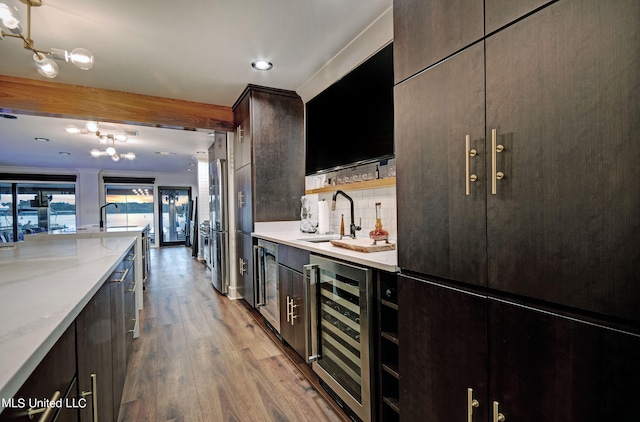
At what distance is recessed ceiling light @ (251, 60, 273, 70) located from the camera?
2643 mm

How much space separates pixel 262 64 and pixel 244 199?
1.45 meters

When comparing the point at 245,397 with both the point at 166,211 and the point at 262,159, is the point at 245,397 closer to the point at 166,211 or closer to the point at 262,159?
the point at 262,159

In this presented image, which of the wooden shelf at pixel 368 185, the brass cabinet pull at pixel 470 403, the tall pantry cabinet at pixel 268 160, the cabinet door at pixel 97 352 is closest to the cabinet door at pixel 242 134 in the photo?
the tall pantry cabinet at pixel 268 160

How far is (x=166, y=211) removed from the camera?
10180 mm

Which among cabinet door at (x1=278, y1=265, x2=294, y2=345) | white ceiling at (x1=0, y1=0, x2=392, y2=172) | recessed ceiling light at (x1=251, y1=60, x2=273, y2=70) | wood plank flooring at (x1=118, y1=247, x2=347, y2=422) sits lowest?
wood plank flooring at (x1=118, y1=247, x2=347, y2=422)

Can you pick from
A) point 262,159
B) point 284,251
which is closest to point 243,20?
point 262,159

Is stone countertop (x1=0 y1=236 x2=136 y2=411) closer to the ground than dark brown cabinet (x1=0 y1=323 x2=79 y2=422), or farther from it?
farther from it

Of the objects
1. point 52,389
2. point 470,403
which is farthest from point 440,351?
point 52,389

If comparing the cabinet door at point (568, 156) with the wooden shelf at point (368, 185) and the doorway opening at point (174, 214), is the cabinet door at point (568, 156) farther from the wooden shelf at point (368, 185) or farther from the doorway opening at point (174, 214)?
the doorway opening at point (174, 214)

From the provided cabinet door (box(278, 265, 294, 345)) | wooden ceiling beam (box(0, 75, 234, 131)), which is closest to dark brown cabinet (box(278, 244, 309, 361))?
cabinet door (box(278, 265, 294, 345))

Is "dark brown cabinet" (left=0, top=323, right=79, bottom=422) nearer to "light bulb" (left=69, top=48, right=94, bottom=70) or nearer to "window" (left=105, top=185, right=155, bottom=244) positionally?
"light bulb" (left=69, top=48, right=94, bottom=70)

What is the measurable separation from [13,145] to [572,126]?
26.8ft

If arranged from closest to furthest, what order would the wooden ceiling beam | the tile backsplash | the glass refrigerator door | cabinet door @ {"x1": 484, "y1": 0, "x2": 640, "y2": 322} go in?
cabinet door @ {"x1": 484, "y1": 0, "x2": 640, "y2": 322}
the glass refrigerator door
the tile backsplash
the wooden ceiling beam

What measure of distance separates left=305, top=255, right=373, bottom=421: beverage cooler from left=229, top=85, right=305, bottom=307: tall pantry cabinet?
55.9 inches
